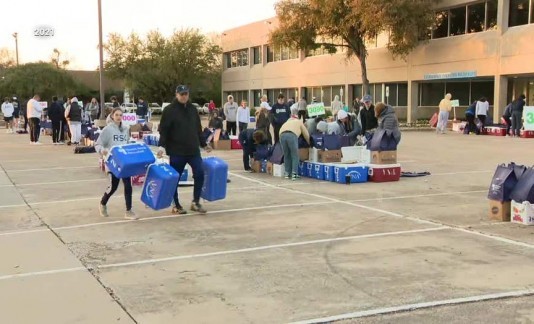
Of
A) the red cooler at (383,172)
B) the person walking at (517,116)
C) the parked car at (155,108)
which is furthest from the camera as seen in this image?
the parked car at (155,108)

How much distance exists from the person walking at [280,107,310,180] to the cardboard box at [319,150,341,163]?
44 cm

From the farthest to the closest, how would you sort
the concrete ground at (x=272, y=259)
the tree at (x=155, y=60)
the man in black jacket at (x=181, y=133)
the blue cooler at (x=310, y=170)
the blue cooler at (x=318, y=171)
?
the tree at (x=155, y=60)
the blue cooler at (x=310, y=170)
the blue cooler at (x=318, y=171)
the man in black jacket at (x=181, y=133)
the concrete ground at (x=272, y=259)

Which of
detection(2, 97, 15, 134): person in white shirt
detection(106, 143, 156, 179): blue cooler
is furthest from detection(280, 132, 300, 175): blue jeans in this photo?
detection(2, 97, 15, 134): person in white shirt

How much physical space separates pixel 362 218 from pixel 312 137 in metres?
4.82

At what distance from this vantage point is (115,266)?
6047 mm

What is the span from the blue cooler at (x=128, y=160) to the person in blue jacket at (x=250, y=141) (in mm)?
5523

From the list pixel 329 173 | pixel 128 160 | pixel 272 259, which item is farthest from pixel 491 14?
pixel 272 259

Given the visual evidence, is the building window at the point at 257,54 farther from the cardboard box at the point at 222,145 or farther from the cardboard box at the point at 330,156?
the cardboard box at the point at 330,156

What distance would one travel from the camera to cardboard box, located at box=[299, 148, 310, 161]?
43.3 ft

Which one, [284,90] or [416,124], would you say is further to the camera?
[284,90]

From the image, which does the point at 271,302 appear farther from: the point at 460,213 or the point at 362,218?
the point at 460,213

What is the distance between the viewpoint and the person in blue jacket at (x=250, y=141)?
1372 centimetres

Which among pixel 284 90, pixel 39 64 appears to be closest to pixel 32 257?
pixel 284 90

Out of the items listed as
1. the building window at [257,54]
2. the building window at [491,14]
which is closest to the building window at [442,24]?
the building window at [491,14]
